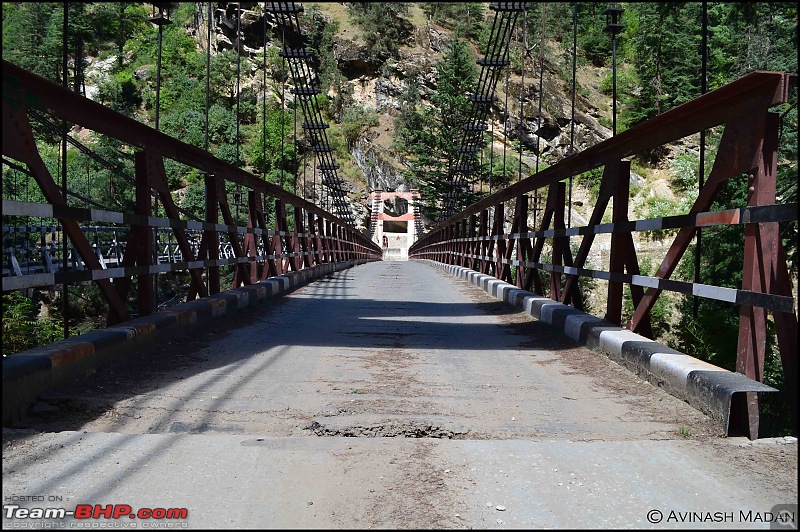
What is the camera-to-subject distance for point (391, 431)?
2.84 metres

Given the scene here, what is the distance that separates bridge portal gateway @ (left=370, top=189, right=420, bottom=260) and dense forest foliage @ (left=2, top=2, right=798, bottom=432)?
476 cm

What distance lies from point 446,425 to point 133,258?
8.69 ft

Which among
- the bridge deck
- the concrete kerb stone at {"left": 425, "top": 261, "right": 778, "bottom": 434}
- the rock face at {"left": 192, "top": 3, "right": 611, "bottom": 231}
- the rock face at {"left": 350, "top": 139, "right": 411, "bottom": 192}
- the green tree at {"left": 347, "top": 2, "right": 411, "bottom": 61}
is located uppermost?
the green tree at {"left": 347, "top": 2, "right": 411, "bottom": 61}

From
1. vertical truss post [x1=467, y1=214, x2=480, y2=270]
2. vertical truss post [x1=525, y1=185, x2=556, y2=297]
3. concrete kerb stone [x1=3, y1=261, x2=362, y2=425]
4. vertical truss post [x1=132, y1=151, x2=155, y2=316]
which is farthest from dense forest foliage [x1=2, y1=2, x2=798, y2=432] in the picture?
vertical truss post [x1=132, y1=151, x2=155, y2=316]

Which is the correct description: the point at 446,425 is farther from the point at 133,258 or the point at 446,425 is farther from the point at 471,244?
the point at 471,244

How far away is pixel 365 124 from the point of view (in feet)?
229

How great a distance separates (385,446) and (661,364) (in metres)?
1.55

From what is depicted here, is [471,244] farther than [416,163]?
No

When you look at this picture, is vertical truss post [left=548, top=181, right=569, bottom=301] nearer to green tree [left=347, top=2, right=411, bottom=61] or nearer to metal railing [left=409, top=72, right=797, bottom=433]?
metal railing [left=409, top=72, right=797, bottom=433]

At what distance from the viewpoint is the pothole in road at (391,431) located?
280 centimetres

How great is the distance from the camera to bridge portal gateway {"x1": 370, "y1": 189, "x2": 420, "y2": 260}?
6775 centimetres

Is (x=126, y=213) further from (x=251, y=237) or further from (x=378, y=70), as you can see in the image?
(x=378, y=70)

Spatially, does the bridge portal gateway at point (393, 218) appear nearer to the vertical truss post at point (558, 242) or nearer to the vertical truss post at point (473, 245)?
the vertical truss post at point (473, 245)

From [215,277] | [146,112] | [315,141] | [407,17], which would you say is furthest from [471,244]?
[407,17]
